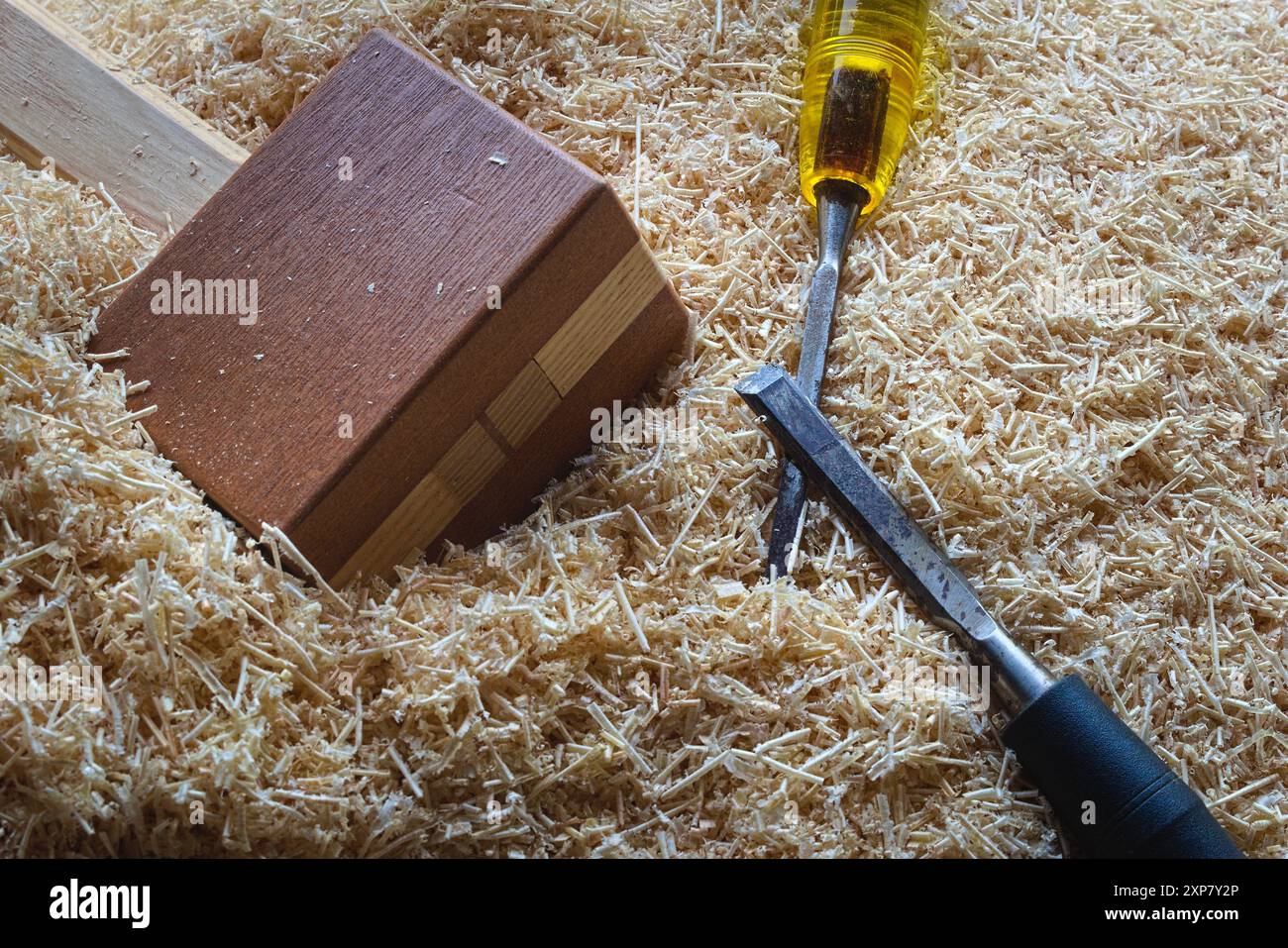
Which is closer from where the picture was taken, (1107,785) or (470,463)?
(1107,785)

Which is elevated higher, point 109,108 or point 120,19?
point 120,19

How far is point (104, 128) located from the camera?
150 cm

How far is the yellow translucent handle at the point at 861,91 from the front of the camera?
4.72 feet

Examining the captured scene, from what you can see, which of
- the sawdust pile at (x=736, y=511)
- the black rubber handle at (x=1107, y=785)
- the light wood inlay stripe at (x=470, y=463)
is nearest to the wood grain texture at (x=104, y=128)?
the sawdust pile at (x=736, y=511)

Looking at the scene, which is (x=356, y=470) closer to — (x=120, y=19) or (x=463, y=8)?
(x=463, y=8)

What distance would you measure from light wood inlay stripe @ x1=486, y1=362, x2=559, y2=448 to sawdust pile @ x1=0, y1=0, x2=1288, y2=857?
9cm

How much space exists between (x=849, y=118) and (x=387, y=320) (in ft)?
2.10

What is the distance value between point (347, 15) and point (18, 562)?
2.96ft

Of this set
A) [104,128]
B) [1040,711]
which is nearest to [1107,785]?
[1040,711]

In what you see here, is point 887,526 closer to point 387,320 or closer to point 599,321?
point 599,321

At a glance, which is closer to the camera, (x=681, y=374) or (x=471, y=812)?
(x=471, y=812)

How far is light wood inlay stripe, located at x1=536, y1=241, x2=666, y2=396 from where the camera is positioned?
1300mm

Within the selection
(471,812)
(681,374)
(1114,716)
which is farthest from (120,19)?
(1114,716)
